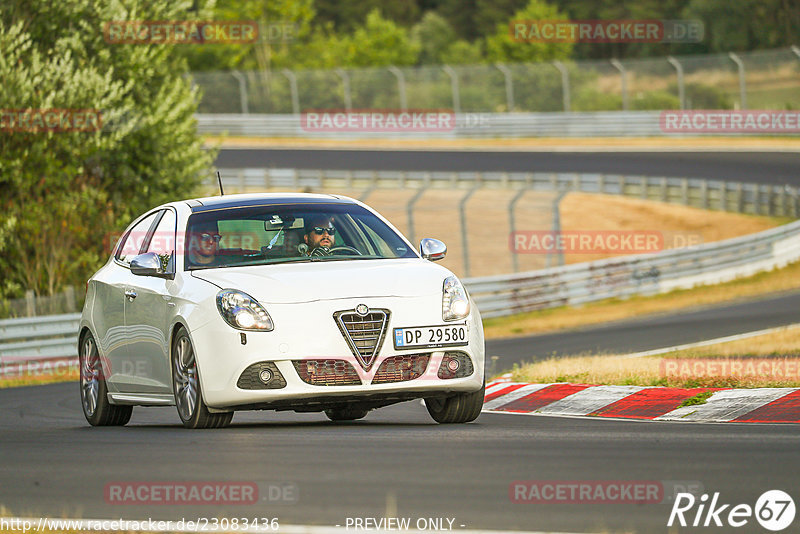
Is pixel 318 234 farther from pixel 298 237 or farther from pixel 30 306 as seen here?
pixel 30 306

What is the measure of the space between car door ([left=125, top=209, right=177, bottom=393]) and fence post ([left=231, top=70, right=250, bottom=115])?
4122cm

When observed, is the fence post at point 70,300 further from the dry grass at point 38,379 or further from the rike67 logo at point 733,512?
the rike67 logo at point 733,512

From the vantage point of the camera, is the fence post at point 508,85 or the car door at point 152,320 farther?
the fence post at point 508,85

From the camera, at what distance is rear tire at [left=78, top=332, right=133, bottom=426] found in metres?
10.9

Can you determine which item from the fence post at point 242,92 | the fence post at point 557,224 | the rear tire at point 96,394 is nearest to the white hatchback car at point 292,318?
the rear tire at point 96,394

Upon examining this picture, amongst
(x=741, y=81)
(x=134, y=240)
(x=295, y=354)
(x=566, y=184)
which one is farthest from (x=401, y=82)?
(x=295, y=354)

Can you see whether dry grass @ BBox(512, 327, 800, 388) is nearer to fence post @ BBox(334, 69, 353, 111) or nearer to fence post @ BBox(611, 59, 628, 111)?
fence post @ BBox(611, 59, 628, 111)

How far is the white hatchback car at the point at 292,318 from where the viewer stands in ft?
28.6

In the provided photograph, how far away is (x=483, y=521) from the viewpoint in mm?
5512

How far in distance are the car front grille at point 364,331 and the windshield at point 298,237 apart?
88 centimetres

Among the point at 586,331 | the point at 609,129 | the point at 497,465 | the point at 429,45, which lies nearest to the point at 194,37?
the point at 586,331

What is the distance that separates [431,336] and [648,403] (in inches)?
74.7

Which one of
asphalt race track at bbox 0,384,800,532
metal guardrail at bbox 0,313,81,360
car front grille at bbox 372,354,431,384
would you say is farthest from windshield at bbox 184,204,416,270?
metal guardrail at bbox 0,313,81,360

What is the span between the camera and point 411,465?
7.07 meters
